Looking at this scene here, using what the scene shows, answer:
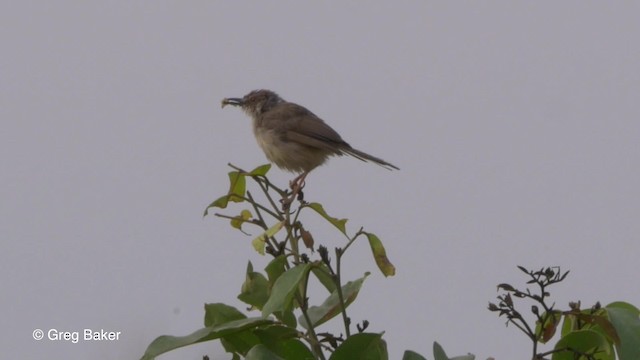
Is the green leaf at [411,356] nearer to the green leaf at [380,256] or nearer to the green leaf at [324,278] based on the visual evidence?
→ the green leaf at [324,278]

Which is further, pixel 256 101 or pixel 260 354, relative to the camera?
pixel 256 101

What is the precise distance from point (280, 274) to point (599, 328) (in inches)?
33.9

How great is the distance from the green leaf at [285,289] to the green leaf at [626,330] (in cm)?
78

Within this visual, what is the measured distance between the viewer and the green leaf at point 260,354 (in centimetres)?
229

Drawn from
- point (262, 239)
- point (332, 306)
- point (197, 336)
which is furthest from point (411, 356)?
point (262, 239)

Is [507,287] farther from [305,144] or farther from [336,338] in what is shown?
[305,144]

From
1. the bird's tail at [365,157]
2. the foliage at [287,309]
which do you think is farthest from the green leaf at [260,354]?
the bird's tail at [365,157]

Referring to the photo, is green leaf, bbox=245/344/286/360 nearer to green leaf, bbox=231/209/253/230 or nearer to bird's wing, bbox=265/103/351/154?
green leaf, bbox=231/209/253/230

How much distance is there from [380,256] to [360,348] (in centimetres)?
52

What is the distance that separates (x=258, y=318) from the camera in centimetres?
239

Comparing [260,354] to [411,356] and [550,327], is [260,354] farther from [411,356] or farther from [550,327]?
[550,327]

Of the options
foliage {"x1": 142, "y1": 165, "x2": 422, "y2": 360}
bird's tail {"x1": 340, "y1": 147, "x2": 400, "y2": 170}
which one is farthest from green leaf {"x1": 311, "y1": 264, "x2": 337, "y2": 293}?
bird's tail {"x1": 340, "y1": 147, "x2": 400, "y2": 170}

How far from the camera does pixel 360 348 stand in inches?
89.7

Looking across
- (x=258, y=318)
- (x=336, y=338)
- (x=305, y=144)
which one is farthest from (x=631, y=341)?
(x=305, y=144)
